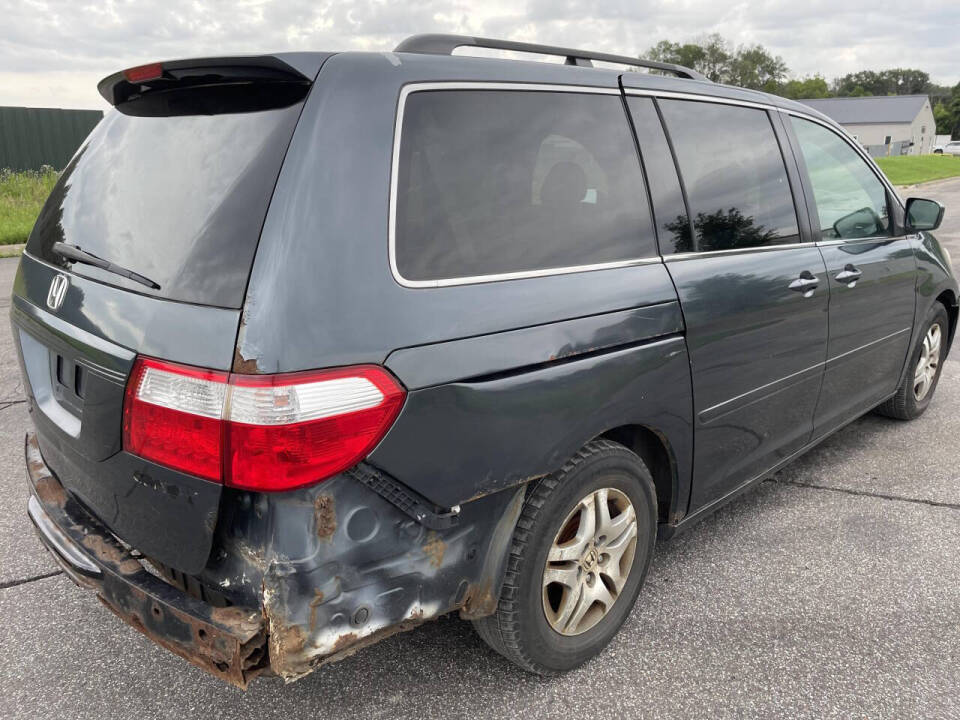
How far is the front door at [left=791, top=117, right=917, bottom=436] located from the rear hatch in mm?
2555

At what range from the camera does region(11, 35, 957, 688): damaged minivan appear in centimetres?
172

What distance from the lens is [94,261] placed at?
2117 mm

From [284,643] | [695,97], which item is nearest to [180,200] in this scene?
[284,643]

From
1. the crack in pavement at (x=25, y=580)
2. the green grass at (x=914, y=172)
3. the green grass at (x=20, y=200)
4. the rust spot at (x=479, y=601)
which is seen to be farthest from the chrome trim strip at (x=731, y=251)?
the green grass at (x=914, y=172)

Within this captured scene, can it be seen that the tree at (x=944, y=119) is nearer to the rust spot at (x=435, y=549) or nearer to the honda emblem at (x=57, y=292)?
the rust spot at (x=435, y=549)

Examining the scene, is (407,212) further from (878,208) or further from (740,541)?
(878,208)

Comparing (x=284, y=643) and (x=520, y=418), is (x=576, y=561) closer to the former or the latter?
(x=520, y=418)

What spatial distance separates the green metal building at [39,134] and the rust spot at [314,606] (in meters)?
19.5

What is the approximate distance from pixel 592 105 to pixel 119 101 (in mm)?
1507

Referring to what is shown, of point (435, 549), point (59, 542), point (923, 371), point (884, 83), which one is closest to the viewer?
point (435, 549)

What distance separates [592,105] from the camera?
2449 millimetres

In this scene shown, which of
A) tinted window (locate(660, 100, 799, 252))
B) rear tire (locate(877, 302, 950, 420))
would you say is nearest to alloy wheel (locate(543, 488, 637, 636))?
tinted window (locate(660, 100, 799, 252))

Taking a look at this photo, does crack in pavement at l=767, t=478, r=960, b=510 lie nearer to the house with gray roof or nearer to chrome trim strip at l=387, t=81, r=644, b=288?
chrome trim strip at l=387, t=81, r=644, b=288

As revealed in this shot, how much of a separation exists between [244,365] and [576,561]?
1236 millimetres
